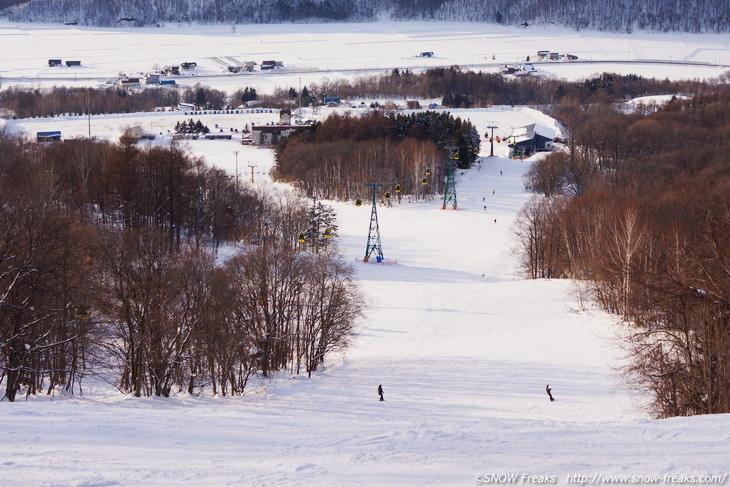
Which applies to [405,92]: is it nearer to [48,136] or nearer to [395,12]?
[48,136]

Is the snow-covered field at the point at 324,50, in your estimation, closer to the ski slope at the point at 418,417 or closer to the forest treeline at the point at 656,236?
the forest treeline at the point at 656,236

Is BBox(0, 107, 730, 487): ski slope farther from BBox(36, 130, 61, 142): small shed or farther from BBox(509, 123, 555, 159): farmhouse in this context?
BBox(36, 130, 61, 142): small shed

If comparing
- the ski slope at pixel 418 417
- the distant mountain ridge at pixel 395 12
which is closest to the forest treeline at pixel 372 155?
the ski slope at pixel 418 417

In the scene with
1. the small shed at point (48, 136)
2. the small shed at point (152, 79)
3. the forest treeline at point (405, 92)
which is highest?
the small shed at point (152, 79)

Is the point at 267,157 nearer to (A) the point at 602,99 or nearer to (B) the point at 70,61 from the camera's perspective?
(A) the point at 602,99

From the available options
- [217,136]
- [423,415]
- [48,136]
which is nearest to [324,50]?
[217,136]

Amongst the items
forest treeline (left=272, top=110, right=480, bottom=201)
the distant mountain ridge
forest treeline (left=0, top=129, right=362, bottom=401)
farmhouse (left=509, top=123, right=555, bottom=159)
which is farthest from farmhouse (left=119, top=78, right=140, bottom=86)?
forest treeline (left=0, top=129, right=362, bottom=401)
